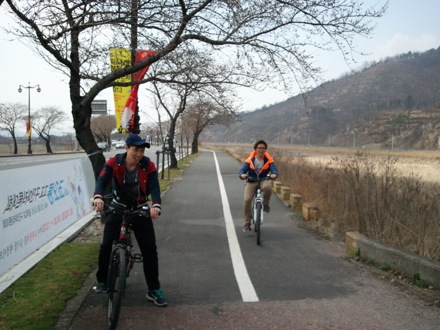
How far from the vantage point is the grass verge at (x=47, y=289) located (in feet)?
14.8

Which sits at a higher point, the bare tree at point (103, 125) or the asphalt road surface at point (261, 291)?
the bare tree at point (103, 125)

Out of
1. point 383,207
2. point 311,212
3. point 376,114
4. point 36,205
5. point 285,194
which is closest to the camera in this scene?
point 36,205

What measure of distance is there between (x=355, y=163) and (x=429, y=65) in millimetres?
139325

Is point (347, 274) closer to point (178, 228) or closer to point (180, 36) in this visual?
point (178, 228)

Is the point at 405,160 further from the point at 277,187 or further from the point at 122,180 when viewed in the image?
the point at 122,180

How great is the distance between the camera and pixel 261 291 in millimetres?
5461

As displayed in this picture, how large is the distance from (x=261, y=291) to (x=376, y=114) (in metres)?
110

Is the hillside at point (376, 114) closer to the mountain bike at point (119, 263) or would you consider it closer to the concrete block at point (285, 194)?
the concrete block at point (285, 194)

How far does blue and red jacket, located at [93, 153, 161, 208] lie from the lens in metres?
4.88

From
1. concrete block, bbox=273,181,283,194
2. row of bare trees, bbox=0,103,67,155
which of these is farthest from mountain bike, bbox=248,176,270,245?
row of bare trees, bbox=0,103,67,155

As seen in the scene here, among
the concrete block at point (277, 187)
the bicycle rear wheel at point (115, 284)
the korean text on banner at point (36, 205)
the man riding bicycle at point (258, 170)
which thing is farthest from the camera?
the concrete block at point (277, 187)

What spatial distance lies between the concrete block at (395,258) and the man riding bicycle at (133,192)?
3199mm

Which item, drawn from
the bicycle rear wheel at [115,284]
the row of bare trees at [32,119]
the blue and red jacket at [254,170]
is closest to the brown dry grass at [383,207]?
the blue and red jacket at [254,170]

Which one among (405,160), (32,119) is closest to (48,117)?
(32,119)
